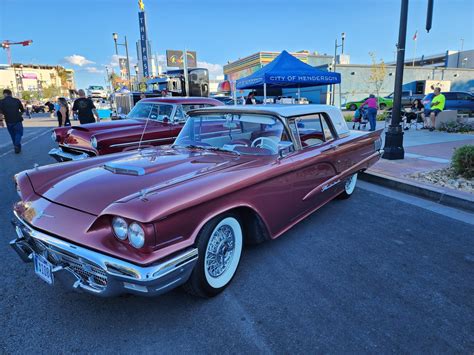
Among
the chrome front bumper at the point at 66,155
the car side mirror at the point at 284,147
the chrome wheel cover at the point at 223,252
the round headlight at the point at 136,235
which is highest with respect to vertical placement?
the car side mirror at the point at 284,147

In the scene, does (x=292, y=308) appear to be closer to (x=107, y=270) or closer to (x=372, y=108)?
(x=107, y=270)

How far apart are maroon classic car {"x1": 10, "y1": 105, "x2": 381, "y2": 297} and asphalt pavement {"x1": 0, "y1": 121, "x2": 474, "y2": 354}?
0.30 m

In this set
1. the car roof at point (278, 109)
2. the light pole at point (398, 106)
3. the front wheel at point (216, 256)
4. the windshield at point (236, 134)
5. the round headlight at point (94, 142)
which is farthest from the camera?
the light pole at point (398, 106)

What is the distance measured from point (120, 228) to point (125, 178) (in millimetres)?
A: 673

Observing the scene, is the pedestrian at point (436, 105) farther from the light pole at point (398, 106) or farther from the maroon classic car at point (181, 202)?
the maroon classic car at point (181, 202)

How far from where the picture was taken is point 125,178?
8.39ft

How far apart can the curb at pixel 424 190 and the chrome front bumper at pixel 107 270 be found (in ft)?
13.5

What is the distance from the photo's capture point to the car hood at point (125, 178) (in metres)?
2.27

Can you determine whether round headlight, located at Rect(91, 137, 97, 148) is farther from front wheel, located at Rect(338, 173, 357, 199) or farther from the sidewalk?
the sidewalk

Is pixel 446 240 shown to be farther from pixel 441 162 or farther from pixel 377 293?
pixel 441 162

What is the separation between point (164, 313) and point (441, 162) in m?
6.49

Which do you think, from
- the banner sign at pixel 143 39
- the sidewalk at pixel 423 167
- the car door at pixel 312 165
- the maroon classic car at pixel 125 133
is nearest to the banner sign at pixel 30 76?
the banner sign at pixel 143 39

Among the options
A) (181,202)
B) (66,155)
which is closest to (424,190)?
(181,202)

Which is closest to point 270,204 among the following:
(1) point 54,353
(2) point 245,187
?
(2) point 245,187
